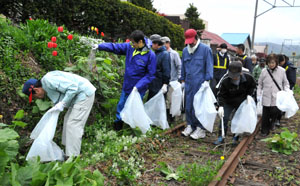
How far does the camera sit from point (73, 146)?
4.21 metres

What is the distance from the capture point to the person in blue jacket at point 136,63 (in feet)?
17.5

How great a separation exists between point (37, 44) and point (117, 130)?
2245mm

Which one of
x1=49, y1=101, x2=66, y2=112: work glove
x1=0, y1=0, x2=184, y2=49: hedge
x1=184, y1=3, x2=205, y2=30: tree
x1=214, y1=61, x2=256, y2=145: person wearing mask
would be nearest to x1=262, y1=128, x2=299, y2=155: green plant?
x1=214, y1=61, x2=256, y2=145: person wearing mask

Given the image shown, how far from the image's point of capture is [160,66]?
6.42m

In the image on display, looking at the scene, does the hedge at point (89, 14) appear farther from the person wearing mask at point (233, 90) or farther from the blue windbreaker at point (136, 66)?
the person wearing mask at point (233, 90)

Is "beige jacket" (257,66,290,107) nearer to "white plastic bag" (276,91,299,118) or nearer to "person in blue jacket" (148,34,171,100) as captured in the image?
"white plastic bag" (276,91,299,118)

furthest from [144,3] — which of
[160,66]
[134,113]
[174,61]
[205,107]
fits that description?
[134,113]

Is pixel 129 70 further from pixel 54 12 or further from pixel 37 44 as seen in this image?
pixel 54 12

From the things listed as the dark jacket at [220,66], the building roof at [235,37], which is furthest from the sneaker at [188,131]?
the building roof at [235,37]

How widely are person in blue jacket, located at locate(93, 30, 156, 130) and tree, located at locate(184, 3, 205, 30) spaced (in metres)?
24.9

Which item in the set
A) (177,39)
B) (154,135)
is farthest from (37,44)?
(177,39)

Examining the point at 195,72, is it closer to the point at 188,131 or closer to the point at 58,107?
the point at 188,131

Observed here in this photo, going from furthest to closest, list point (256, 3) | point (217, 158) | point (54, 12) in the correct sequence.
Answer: point (256, 3), point (54, 12), point (217, 158)

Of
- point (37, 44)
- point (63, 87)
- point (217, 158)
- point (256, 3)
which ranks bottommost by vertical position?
point (217, 158)
